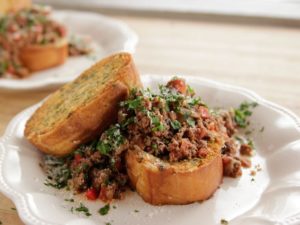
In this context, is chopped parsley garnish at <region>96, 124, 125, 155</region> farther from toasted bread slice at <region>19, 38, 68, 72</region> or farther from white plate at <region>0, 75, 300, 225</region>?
toasted bread slice at <region>19, 38, 68, 72</region>

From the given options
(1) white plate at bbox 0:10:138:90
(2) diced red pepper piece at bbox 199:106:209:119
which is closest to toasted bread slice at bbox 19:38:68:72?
(1) white plate at bbox 0:10:138:90

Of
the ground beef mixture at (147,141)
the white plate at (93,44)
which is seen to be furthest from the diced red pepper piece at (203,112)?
the white plate at (93,44)

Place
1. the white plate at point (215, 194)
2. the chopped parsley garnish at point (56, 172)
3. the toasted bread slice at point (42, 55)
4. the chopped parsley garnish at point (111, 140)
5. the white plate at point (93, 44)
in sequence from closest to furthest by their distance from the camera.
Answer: the white plate at point (215, 194)
the chopped parsley garnish at point (111, 140)
the chopped parsley garnish at point (56, 172)
the white plate at point (93, 44)
the toasted bread slice at point (42, 55)

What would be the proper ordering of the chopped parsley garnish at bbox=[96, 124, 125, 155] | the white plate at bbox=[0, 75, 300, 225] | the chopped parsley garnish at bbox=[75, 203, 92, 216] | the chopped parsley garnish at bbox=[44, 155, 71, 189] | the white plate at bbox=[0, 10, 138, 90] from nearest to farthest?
the white plate at bbox=[0, 75, 300, 225]
the chopped parsley garnish at bbox=[75, 203, 92, 216]
the chopped parsley garnish at bbox=[96, 124, 125, 155]
the chopped parsley garnish at bbox=[44, 155, 71, 189]
the white plate at bbox=[0, 10, 138, 90]

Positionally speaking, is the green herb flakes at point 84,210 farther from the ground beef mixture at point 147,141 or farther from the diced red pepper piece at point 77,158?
the diced red pepper piece at point 77,158

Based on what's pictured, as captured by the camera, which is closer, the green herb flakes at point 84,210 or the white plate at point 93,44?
the green herb flakes at point 84,210

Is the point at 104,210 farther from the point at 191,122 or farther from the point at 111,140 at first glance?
the point at 191,122
